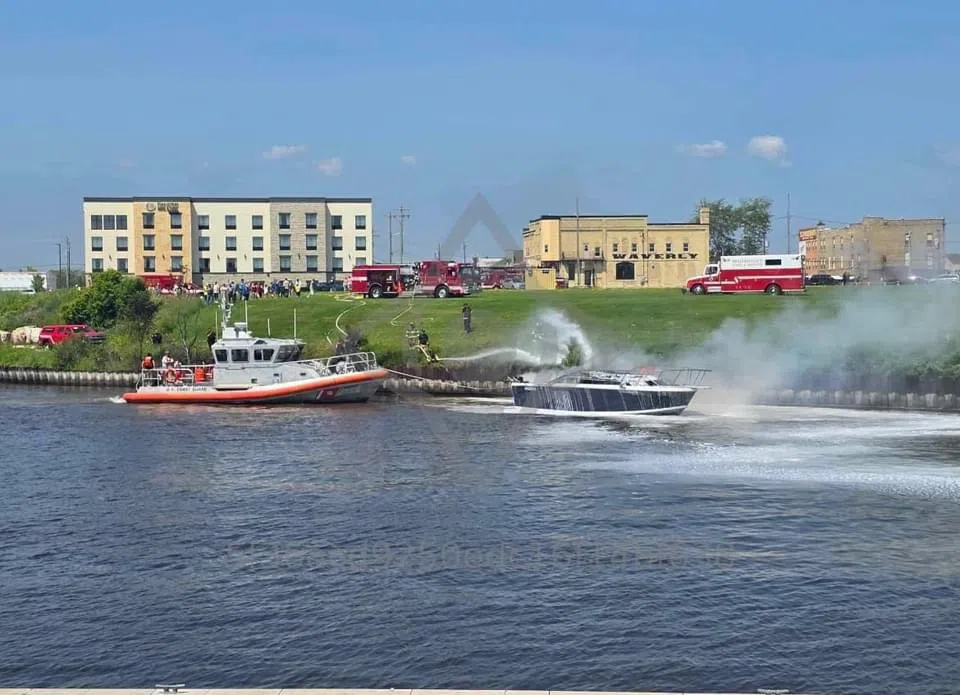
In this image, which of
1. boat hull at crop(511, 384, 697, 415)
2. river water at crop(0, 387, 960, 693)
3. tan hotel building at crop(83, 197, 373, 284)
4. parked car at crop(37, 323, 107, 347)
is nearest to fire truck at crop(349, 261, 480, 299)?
parked car at crop(37, 323, 107, 347)

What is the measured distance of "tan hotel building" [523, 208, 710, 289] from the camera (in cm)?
13638

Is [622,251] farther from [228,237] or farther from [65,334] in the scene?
[65,334]

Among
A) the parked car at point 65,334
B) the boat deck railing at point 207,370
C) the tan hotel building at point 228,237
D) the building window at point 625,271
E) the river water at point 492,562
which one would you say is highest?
the tan hotel building at point 228,237

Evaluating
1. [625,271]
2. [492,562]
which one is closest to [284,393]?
[492,562]

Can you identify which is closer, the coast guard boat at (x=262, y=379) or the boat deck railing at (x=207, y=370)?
the coast guard boat at (x=262, y=379)

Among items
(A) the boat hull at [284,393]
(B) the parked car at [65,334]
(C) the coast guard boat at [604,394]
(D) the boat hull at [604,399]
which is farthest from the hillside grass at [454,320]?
(D) the boat hull at [604,399]

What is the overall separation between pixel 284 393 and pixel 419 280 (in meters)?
34.9

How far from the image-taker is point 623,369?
69.2 m

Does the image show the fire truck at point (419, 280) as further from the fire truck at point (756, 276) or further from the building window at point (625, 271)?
the building window at point (625, 271)

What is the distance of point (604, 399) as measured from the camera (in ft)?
192

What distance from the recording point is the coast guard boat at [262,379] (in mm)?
68875

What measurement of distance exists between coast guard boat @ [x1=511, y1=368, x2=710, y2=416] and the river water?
269 inches

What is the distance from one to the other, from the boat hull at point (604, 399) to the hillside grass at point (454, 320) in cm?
1338

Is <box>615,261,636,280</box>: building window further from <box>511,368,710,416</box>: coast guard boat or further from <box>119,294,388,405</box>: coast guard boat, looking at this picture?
<box>511,368,710,416</box>: coast guard boat
